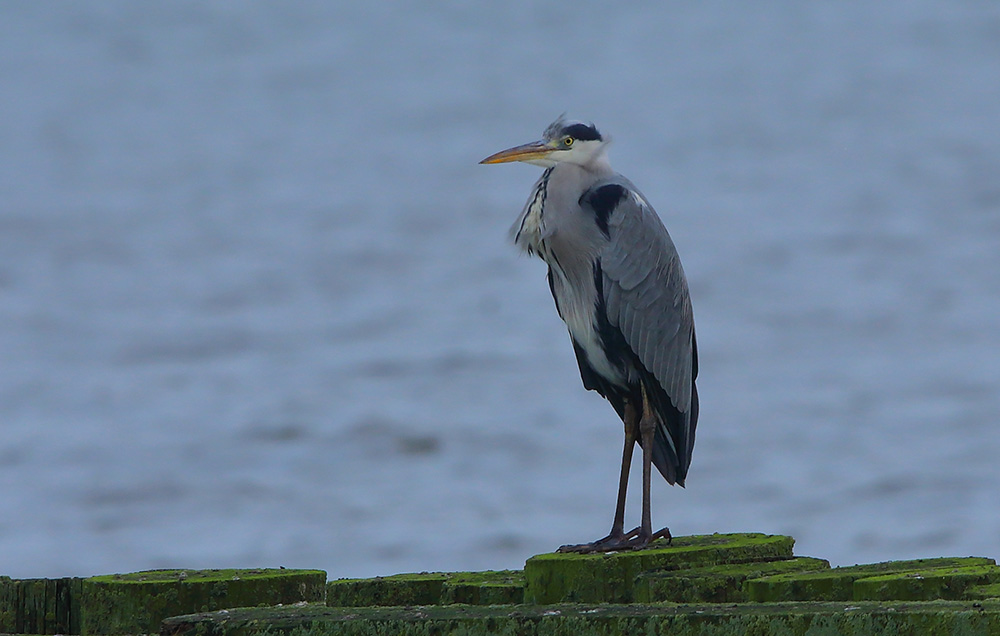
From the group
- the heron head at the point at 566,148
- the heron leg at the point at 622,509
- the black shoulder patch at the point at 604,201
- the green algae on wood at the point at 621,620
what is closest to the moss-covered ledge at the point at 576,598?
the green algae on wood at the point at 621,620

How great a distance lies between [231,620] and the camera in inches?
96.3

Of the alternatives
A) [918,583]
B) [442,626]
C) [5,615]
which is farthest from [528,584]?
[442,626]

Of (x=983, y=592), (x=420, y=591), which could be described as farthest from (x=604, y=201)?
(x=983, y=592)

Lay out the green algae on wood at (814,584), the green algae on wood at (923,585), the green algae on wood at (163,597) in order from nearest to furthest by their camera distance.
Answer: the green algae on wood at (923,585), the green algae on wood at (814,584), the green algae on wood at (163,597)

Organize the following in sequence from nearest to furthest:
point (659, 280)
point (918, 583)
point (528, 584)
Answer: point (918, 583) → point (528, 584) → point (659, 280)

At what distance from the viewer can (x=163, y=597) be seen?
366 cm

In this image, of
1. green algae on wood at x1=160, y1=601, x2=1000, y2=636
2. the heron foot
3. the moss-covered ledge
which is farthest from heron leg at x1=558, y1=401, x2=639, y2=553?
green algae on wood at x1=160, y1=601, x2=1000, y2=636

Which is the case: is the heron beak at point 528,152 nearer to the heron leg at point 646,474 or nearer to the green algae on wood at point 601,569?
the heron leg at point 646,474

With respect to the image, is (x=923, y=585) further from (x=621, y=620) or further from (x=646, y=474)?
(x=646, y=474)

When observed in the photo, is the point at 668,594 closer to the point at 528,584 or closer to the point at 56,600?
the point at 528,584

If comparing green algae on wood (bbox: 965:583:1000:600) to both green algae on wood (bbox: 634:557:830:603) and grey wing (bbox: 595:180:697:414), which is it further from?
grey wing (bbox: 595:180:697:414)

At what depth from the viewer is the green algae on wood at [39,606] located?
393 centimetres

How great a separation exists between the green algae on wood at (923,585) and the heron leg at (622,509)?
190cm

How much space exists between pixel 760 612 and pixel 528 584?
1994 millimetres
